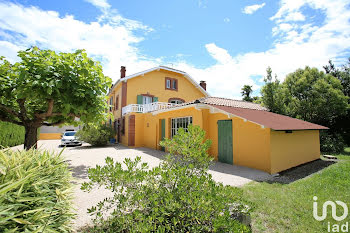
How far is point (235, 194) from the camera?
8.46 feet

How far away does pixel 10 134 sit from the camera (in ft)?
48.9

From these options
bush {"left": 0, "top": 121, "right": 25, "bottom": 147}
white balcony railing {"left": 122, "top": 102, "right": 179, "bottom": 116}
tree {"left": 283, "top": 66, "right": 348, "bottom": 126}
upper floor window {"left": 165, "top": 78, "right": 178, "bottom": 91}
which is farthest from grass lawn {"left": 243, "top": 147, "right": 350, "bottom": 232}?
bush {"left": 0, "top": 121, "right": 25, "bottom": 147}

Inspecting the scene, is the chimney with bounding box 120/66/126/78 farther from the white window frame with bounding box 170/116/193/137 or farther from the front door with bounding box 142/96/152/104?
the white window frame with bounding box 170/116/193/137

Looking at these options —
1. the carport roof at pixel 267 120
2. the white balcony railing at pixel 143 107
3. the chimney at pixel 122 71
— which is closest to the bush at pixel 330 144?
the carport roof at pixel 267 120

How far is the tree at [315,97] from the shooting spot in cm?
1441

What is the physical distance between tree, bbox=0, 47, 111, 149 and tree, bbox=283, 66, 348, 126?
15844 millimetres

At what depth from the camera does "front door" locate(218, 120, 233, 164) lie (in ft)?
27.8

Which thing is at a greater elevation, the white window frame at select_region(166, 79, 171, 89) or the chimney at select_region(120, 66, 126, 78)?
the chimney at select_region(120, 66, 126, 78)

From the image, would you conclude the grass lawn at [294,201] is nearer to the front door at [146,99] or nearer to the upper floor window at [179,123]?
the upper floor window at [179,123]

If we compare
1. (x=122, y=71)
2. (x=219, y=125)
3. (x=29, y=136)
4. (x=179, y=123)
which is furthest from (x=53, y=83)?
(x=122, y=71)

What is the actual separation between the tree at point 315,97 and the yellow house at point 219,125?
5.08 m

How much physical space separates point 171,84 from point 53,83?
48.2ft

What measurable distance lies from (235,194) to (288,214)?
2019 mm

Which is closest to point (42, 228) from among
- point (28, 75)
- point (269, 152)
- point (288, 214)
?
point (288, 214)
